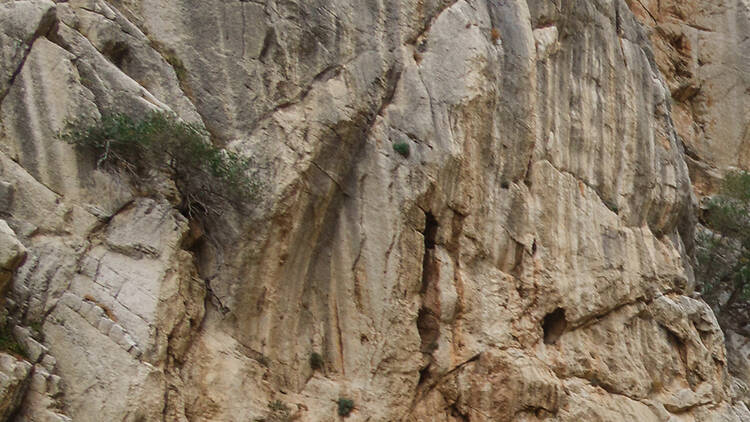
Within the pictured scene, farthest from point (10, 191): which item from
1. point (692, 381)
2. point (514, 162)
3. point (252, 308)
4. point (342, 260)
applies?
point (692, 381)

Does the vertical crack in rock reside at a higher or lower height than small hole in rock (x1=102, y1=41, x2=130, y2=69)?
lower

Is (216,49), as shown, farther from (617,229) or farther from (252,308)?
(617,229)

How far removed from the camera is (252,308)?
57.8 feet

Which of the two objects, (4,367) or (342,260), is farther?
(342,260)

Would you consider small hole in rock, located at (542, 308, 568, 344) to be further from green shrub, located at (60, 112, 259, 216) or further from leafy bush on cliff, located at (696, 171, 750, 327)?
leafy bush on cliff, located at (696, 171, 750, 327)

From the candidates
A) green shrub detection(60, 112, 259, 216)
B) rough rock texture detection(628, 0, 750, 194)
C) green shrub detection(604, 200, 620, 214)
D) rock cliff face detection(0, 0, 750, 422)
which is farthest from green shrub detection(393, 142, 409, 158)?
rough rock texture detection(628, 0, 750, 194)

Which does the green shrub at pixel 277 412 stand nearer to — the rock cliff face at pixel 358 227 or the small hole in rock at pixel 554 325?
the rock cliff face at pixel 358 227

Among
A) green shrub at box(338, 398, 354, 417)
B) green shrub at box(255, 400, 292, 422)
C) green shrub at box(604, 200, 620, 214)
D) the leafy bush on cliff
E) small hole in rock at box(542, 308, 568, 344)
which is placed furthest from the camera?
the leafy bush on cliff

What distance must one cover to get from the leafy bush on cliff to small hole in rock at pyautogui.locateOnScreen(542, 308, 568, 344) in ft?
28.6

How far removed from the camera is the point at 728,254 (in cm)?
2920

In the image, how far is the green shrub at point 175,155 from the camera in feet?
52.6

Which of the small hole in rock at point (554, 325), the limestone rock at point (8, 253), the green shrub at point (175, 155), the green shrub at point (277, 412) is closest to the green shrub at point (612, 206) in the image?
the small hole in rock at point (554, 325)

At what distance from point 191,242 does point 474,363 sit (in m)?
6.51

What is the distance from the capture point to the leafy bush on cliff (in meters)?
28.6
